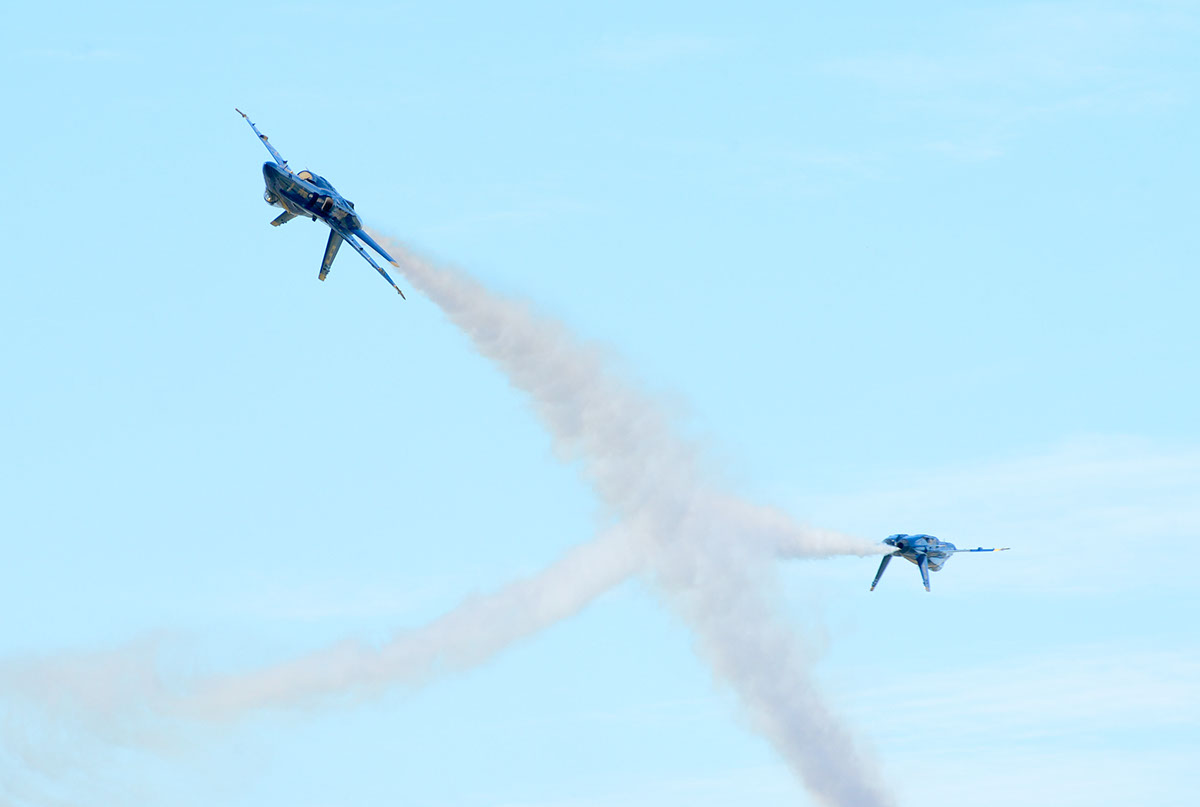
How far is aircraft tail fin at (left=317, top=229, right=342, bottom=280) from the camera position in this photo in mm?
127875

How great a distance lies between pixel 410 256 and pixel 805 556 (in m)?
29.3

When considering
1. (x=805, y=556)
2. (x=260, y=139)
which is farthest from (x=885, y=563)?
(x=260, y=139)

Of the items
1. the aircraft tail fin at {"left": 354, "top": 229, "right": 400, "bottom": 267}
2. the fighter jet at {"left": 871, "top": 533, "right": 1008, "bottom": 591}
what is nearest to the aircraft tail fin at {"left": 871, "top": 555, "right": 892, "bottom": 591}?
the fighter jet at {"left": 871, "top": 533, "right": 1008, "bottom": 591}

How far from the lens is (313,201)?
4941 inches

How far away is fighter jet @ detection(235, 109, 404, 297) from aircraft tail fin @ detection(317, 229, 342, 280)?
93 mm

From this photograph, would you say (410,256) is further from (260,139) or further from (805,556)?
(805,556)

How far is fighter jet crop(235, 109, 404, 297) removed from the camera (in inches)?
4931

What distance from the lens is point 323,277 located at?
5079 inches

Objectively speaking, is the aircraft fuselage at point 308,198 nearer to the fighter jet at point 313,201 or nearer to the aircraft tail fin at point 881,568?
the fighter jet at point 313,201

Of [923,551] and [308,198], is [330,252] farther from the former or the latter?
[923,551]

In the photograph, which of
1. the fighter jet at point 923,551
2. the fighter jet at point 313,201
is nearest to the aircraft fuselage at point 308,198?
the fighter jet at point 313,201

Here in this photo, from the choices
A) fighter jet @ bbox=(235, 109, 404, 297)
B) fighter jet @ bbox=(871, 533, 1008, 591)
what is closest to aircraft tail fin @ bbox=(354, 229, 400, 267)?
fighter jet @ bbox=(235, 109, 404, 297)

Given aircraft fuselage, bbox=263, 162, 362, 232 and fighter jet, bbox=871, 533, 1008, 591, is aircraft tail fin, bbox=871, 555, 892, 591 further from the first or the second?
aircraft fuselage, bbox=263, 162, 362, 232

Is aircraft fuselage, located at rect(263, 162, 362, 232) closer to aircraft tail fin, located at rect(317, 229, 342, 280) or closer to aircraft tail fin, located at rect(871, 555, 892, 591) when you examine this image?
aircraft tail fin, located at rect(317, 229, 342, 280)
